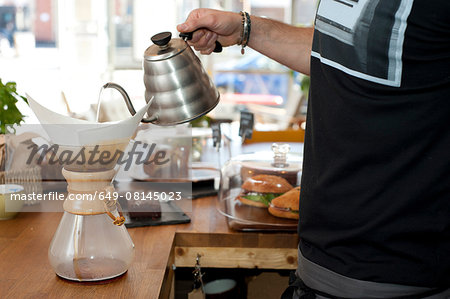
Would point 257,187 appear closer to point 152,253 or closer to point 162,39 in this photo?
point 152,253

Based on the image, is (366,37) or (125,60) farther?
(125,60)

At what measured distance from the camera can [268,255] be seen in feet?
4.88

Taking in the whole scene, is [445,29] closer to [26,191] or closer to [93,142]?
[93,142]

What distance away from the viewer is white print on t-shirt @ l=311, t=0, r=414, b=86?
952mm

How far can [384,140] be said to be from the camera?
3.24 feet

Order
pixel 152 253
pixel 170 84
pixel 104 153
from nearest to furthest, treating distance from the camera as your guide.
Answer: pixel 104 153, pixel 170 84, pixel 152 253

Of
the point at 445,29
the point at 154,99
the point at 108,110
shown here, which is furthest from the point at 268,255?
the point at 108,110

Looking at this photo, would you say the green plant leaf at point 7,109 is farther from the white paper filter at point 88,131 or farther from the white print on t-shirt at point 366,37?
the white print on t-shirt at point 366,37

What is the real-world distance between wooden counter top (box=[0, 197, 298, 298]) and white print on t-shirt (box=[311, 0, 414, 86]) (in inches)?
24.0

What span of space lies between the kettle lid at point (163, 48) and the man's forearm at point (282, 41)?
0.34 meters

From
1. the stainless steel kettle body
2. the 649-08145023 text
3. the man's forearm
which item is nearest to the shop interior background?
the 649-08145023 text

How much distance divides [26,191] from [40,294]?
589 mm

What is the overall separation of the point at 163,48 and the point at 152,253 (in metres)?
0.50

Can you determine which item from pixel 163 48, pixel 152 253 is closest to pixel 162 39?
pixel 163 48
